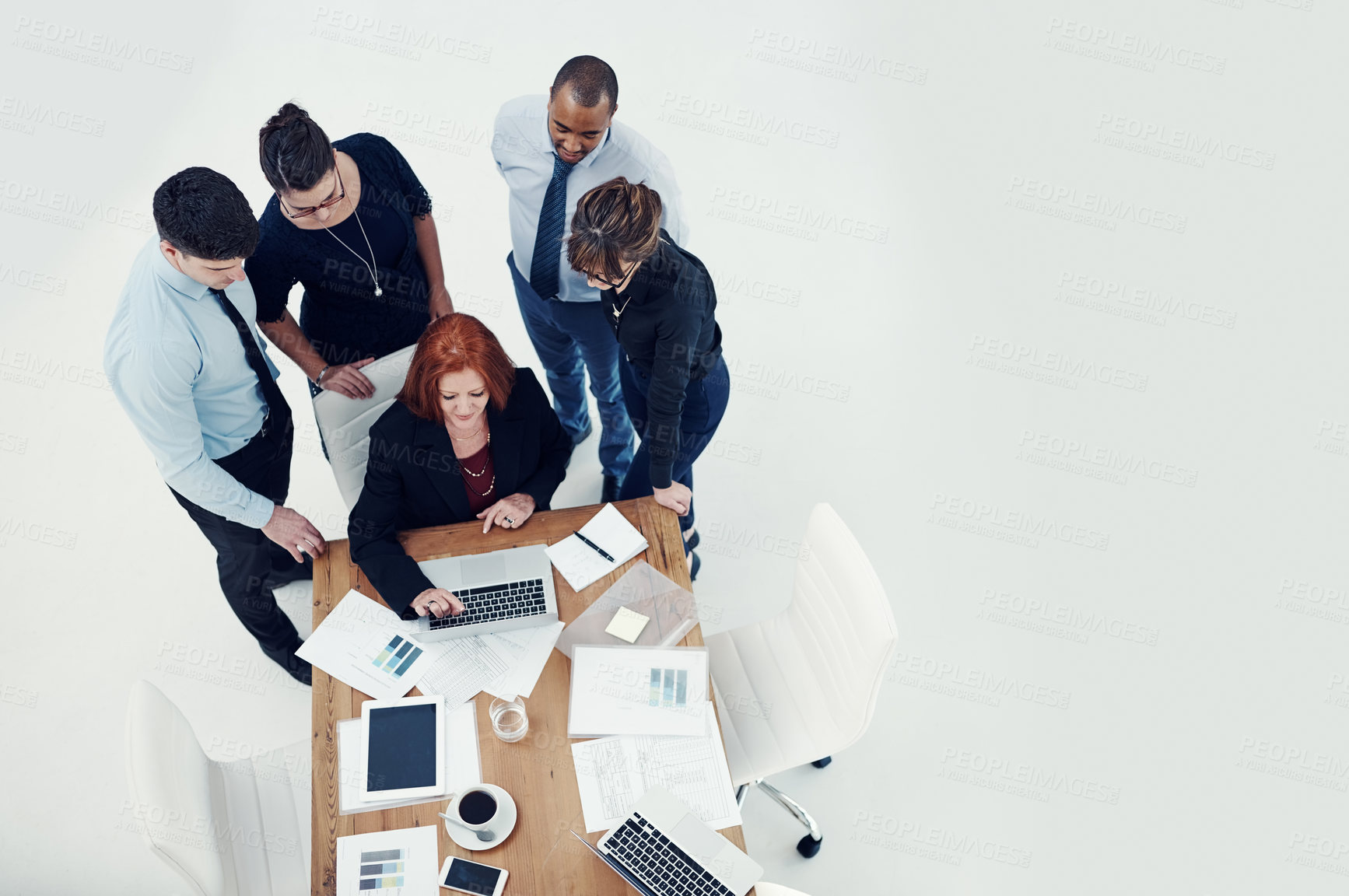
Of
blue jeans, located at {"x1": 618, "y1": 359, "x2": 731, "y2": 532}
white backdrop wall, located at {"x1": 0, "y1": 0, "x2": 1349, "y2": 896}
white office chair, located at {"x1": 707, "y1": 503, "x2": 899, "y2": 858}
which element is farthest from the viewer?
white backdrop wall, located at {"x1": 0, "y1": 0, "x2": 1349, "y2": 896}

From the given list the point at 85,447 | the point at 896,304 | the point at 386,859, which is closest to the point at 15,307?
the point at 85,447

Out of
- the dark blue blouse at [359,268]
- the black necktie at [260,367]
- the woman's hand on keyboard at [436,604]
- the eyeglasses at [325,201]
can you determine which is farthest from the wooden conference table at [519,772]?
the eyeglasses at [325,201]

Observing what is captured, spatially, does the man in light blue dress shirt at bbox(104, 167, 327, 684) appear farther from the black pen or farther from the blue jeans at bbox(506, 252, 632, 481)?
the blue jeans at bbox(506, 252, 632, 481)

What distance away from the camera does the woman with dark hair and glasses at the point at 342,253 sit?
7.93 ft

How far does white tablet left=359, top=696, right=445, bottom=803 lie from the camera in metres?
2.21

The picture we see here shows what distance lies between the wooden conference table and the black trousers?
0.38 metres

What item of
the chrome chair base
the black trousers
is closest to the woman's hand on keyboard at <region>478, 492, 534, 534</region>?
the black trousers

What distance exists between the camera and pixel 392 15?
16.8 ft

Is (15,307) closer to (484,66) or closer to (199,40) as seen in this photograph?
(199,40)

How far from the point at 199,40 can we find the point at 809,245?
342 cm

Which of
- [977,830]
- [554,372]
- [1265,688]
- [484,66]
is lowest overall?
[977,830]

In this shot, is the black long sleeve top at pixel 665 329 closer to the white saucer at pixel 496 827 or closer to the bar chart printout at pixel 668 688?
the bar chart printout at pixel 668 688

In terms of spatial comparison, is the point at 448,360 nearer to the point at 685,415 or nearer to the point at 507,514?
the point at 507,514

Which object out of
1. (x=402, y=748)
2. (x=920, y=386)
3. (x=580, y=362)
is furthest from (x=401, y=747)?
(x=920, y=386)
